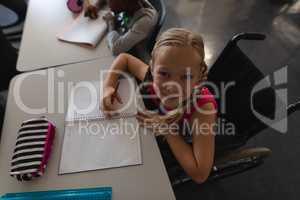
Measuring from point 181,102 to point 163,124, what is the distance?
11 centimetres

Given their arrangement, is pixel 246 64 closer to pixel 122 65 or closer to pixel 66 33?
pixel 122 65

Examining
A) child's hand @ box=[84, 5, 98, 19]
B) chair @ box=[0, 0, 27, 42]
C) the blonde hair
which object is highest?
chair @ box=[0, 0, 27, 42]

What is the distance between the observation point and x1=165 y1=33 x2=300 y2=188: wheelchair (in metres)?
0.97

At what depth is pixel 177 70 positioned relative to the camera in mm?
768

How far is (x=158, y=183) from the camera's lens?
31.7 inches

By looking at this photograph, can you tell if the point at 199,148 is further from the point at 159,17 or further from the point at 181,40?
the point at 159,17

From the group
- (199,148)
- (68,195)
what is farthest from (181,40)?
(68,195)

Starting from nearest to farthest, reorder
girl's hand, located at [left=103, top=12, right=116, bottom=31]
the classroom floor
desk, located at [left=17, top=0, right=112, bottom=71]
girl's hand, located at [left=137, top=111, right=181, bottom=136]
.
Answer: girl's hand, located at [left=137, top=111, right=181, bottom=136], desk, located at [left=17, top=0, right=112, bottom=71], girl's hand, located at [left=103, top=12, right=116, bottom=31], the classroom floor

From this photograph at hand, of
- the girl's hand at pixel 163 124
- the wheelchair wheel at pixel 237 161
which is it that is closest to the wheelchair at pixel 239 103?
the wheelchair wheel at pixel 237 161

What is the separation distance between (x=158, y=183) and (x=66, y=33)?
888mm

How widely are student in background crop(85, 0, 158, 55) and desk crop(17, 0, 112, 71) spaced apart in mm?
65

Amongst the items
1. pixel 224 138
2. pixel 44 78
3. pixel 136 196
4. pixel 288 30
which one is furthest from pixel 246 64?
pixel 288 30

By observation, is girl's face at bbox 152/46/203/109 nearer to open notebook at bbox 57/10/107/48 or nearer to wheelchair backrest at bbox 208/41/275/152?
wheelchair backrest at bbox 208/41/275/152

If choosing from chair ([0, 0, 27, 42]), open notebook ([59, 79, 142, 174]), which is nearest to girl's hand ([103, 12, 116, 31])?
open notebook ([59, 79, 142, 174])
